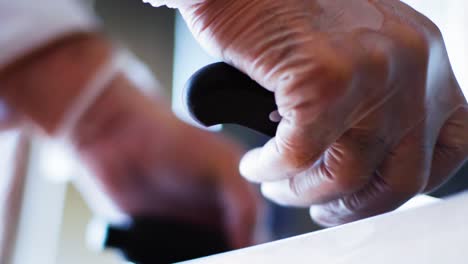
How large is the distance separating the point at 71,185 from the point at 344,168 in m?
0.23

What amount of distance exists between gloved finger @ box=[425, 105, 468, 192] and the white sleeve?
1.20 feet

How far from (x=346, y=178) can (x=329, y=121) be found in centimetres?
7

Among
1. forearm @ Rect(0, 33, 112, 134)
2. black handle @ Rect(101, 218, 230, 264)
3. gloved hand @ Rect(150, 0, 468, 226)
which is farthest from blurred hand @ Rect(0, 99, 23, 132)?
gloved hand @ Rect(150, 0, 468, 226)

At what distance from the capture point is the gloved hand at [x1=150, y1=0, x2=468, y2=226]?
31cm

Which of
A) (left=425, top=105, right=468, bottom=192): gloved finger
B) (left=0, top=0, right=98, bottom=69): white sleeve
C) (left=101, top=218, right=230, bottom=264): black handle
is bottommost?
(left=101, top=218, right=230, bottom=264): black handle

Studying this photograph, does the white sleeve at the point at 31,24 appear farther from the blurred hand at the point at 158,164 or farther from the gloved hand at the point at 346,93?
the gloved hand at the point at 346,93

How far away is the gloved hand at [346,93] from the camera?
313 millimetres

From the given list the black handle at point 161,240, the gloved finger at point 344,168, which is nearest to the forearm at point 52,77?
the black handle at point 161,240

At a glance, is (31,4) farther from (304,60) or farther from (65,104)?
(304,60)

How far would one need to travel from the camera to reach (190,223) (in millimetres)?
287

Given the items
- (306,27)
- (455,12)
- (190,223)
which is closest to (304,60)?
(306,27)

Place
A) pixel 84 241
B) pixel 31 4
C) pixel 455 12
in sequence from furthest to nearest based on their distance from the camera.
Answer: pixel 455 12 → pixel 84 241 → pixel 31 4

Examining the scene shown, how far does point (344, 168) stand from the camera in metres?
0.35

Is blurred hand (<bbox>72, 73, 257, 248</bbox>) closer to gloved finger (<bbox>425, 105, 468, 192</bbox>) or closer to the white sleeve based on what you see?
the white sleeve
